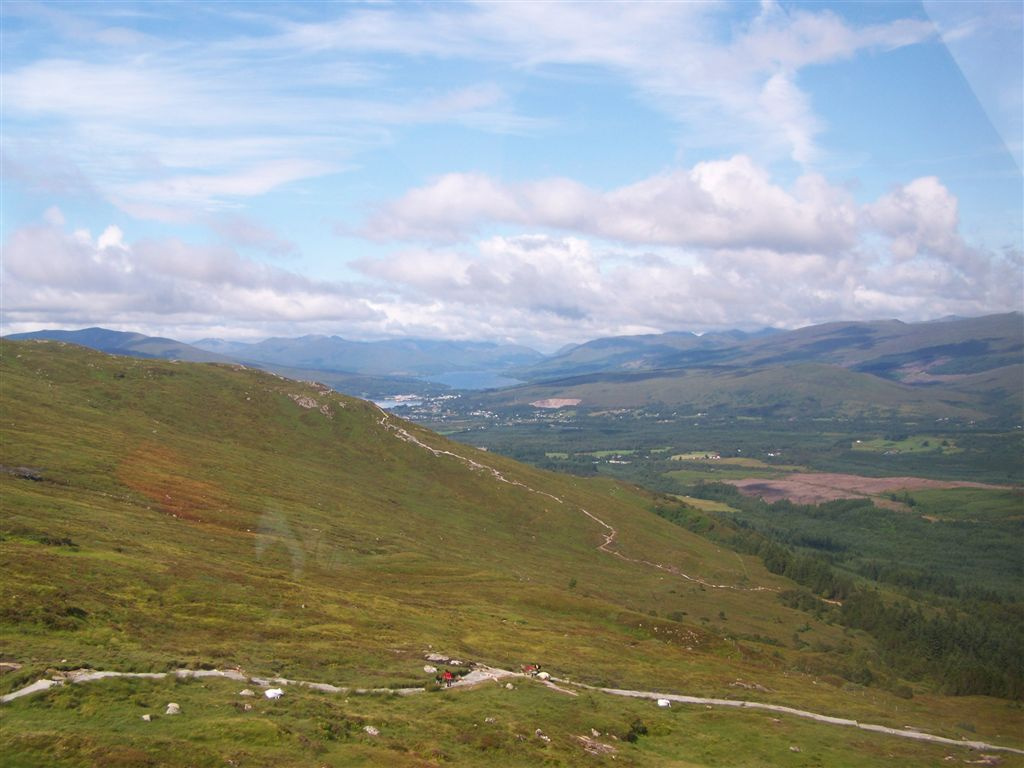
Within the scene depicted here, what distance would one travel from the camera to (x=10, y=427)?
449ft

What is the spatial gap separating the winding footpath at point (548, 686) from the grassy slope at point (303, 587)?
1924 millimetres

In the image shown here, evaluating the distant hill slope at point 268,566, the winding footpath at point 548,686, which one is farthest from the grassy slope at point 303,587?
the winding footpath at point 548,686

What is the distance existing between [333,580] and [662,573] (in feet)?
340

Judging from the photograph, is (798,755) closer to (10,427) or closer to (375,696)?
(375,696)

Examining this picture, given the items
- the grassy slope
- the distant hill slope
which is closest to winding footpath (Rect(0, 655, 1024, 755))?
the grassy slope

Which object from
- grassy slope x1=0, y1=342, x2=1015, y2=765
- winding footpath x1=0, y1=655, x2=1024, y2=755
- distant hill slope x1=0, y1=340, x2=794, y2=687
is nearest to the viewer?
winding footpath x1=0, y1=655, x2=1024, y2=755

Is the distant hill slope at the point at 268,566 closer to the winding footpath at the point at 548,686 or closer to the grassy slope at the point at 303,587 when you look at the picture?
the grassy slope at the point at 303,587

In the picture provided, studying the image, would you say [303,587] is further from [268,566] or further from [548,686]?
[548,686]

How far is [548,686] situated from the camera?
5903 cm

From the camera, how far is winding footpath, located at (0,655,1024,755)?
42138 mm

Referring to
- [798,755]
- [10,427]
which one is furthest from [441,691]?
[10,427]

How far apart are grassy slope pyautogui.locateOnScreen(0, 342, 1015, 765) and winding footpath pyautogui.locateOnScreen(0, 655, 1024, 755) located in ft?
6.31

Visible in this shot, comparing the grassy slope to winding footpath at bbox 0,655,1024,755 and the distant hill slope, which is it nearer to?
the distant hill slope

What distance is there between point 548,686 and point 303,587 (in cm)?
3598
